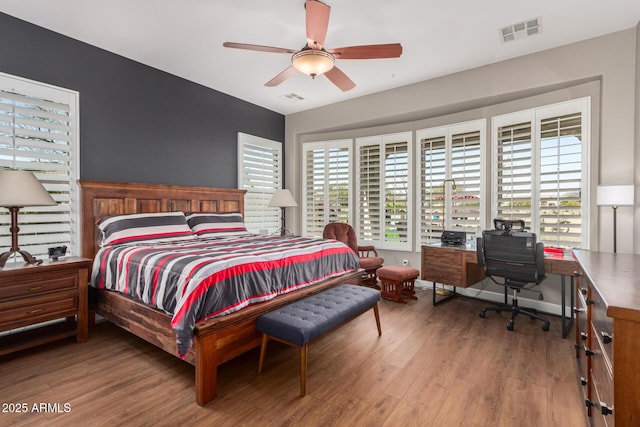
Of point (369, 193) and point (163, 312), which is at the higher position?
point (369, 193)

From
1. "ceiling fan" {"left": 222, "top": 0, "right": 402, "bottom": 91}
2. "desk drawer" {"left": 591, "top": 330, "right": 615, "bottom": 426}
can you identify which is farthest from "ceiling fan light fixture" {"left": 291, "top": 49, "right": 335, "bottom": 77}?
"desk drawer" {"left": 591, "top": 330, "right": 615, "bottom": 426}

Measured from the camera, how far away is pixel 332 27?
10.3 feet

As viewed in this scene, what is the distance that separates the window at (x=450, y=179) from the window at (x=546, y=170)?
0.23 metres

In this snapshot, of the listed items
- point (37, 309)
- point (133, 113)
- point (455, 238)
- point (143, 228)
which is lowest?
point (37, 309)

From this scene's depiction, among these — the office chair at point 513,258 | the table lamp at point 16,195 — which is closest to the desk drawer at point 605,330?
the office chair at point 513,258

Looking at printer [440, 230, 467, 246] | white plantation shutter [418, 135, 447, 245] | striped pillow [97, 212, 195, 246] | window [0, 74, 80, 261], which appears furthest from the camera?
white plantation shutter [418, 135, 447, 245]

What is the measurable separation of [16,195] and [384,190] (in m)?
4.33

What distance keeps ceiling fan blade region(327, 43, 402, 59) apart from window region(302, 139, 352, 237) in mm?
2727

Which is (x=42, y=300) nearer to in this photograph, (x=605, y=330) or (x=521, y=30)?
(x=605, y=330)

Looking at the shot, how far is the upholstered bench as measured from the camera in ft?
13.4

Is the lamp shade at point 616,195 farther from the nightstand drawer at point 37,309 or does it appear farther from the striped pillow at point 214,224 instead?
the nightstand drawer at point 37,309

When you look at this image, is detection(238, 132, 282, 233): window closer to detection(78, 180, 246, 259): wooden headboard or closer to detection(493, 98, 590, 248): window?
detection(78, 180, 246, 259): wooden headboard

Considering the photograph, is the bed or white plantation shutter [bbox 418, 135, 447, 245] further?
white plantation shutter [bbox 418, 135, 447, 245]

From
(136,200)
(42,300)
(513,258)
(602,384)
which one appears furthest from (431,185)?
(42,300)
